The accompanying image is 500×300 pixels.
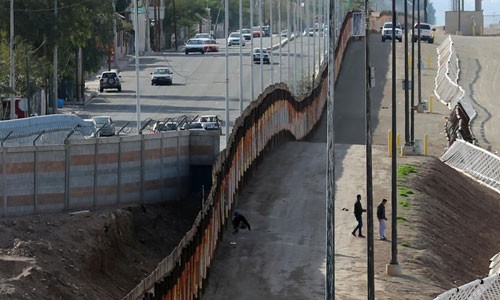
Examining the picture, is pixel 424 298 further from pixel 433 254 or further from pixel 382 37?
→ pixel 382 37

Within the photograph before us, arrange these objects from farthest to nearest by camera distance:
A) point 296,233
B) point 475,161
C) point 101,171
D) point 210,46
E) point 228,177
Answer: point 210,46 < point 475,161 < point 101,171 < point 228,177 < point 296,233

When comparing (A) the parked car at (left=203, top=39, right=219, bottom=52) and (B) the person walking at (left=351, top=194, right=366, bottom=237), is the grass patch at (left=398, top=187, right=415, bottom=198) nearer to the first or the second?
(B) the person walking at (left=351, top=194, right=366, bottom=237)

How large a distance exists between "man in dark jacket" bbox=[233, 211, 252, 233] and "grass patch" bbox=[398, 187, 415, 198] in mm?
10216

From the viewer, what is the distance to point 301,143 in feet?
210

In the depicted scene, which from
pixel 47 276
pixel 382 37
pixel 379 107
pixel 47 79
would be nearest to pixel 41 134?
pixel 47 276

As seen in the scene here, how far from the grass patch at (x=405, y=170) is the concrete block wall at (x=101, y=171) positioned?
899cm

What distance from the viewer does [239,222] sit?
42.2m

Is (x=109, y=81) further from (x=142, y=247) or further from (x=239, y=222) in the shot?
(x=239, y=222)

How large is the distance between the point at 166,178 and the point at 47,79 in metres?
23.3

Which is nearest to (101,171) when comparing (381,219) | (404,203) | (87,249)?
(87,249)

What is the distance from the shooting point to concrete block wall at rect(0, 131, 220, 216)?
148 ft

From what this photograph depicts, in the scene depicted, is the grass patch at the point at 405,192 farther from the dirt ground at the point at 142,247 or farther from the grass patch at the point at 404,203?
the grass patch at the point at 404,203

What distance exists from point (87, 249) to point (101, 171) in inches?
256

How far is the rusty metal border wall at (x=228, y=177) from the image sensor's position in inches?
1126
